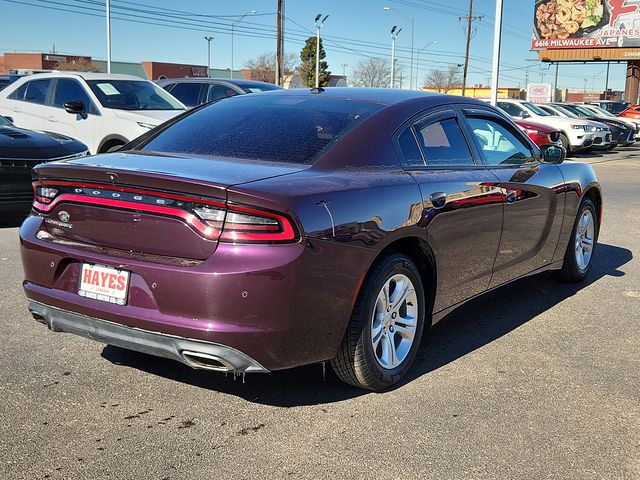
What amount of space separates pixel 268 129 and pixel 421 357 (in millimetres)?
1625

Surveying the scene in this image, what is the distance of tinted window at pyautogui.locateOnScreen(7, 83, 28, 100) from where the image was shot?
11576mm

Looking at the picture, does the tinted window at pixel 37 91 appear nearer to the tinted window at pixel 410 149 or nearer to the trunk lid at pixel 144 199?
the trunk lid at pixel 144 199

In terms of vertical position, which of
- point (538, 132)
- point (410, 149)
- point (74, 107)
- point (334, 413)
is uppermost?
point (538, 132)

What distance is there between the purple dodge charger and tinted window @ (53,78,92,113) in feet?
22.4

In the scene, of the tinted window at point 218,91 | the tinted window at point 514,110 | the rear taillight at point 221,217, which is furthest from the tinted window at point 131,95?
the tinted window at point 514,110

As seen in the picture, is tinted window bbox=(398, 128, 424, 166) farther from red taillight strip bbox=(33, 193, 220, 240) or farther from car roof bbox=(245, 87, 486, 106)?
red taillight strip bbox=(33, 193, 220, 240)

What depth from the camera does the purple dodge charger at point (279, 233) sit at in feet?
10.2

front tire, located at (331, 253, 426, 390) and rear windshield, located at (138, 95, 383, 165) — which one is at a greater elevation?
rear windshield, located at (138, 95, 383, 165)

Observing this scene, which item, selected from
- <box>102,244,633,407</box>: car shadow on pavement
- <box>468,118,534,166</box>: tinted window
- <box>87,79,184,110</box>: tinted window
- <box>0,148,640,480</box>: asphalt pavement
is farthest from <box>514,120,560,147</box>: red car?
<box>0,148,640,480</box>: asphalt pavement

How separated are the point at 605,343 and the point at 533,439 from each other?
1670 mm

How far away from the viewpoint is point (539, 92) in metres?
34.9

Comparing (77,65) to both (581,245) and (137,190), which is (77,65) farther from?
(137,190)

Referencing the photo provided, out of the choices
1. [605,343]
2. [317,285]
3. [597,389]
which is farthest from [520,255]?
[317,285]

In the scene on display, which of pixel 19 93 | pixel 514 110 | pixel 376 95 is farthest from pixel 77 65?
pixel 376 95
